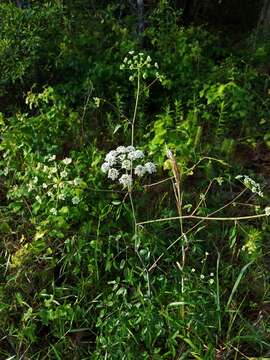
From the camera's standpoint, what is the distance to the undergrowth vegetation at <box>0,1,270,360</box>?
2.63 m

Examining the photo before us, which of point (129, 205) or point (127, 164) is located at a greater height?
point (127, 164)

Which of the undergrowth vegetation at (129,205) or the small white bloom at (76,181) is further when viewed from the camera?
the small white bloom at (76,181)

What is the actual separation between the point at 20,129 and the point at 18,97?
0.94 metres

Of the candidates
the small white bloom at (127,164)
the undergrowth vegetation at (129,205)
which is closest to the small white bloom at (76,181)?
the undergrowth vegetation at (129,205)

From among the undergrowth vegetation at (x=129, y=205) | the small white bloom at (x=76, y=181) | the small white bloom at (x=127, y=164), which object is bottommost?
the undergrowth vegetation at (x=129, y=205)

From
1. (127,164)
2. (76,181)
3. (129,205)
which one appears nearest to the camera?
(127,164)

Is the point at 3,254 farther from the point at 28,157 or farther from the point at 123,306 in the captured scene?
the point at 123,306

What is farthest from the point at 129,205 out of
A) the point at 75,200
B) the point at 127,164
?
the point at 127,164

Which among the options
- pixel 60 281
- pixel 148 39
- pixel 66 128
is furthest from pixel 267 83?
pixel 60 281

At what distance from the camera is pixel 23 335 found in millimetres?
2654

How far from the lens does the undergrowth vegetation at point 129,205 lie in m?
2.63

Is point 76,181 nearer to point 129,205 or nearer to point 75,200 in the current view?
point 75,200

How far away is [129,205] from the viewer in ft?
10.5

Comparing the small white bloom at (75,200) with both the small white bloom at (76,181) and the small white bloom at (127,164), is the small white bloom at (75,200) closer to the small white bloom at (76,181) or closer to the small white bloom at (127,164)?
the small white bloom at (76,181)
